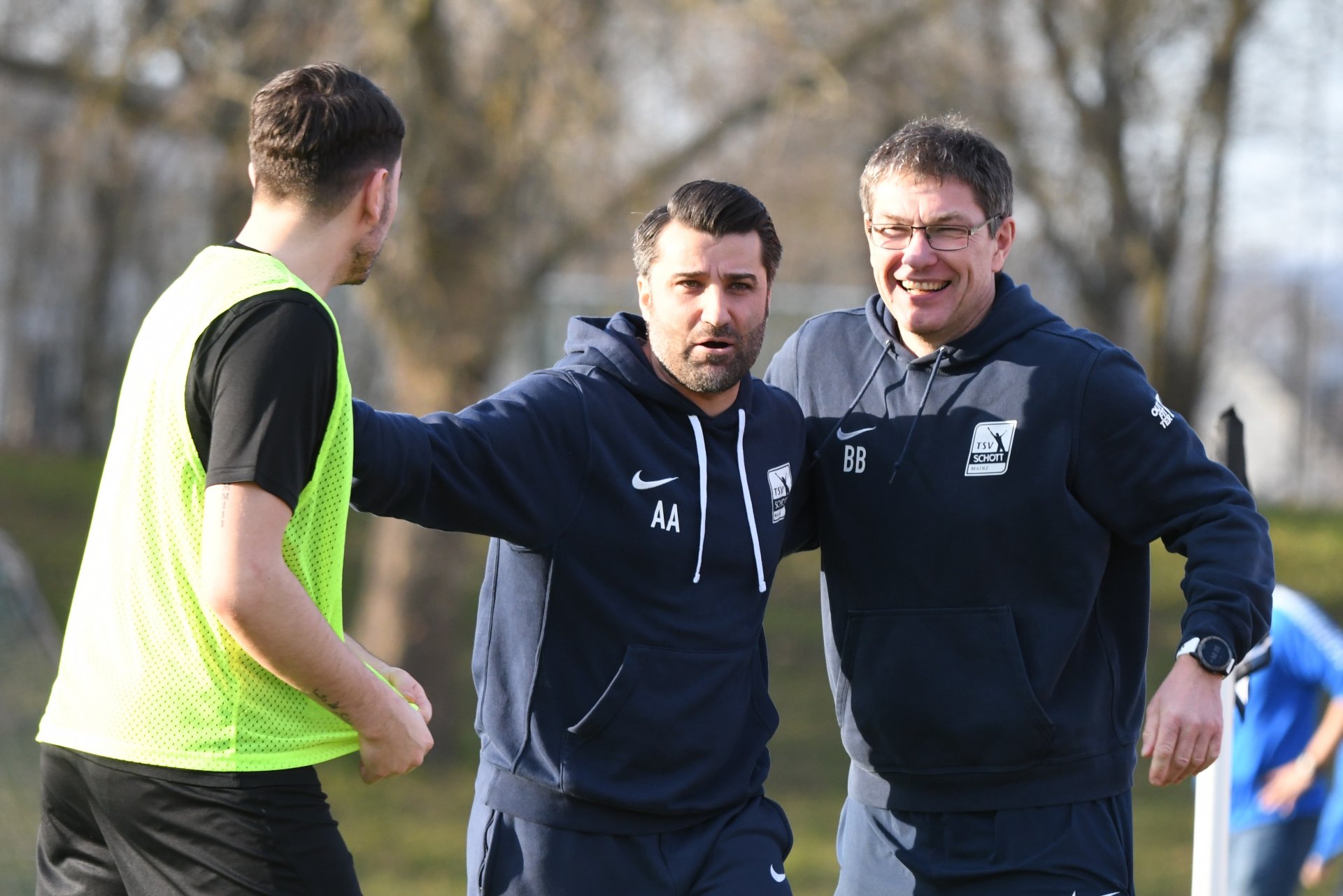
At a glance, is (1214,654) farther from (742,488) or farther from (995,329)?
(742,488)

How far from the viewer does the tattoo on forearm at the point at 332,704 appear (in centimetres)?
265

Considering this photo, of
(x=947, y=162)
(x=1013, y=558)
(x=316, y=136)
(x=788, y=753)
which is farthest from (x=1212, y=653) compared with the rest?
(x=788, y=753)

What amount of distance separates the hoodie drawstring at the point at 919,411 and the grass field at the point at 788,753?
5804 millimetres

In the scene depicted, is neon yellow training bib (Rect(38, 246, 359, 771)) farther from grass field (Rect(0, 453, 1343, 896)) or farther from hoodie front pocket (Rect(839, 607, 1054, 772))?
grass field (Rect(0, 453, 1343, 896))

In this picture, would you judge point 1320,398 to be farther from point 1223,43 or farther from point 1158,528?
point 1158,528

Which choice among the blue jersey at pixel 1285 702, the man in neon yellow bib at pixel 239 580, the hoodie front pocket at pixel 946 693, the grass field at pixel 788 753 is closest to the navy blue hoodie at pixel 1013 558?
the hoodie front pocket at pixel 946 693

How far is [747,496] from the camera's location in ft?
11.5

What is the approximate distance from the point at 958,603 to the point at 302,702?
5.02 ft

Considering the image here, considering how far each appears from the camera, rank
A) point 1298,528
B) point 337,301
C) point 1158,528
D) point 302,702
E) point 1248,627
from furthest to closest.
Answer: point 337,301, point 1298,528, point 1158,528, point 1248,627, point 302,702

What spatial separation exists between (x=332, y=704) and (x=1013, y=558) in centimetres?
160

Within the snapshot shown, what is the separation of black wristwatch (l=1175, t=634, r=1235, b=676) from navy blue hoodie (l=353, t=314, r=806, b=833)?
95cm

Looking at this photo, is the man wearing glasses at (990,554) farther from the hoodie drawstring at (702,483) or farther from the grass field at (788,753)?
the grass field at (788,753)

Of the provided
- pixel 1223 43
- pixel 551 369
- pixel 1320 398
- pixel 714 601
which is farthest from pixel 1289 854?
pixel 1320 398

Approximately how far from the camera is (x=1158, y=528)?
11.4 feet
